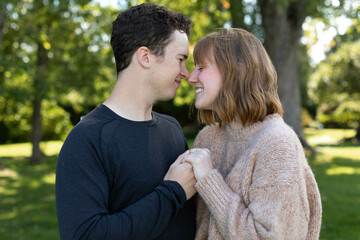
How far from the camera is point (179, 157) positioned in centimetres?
211

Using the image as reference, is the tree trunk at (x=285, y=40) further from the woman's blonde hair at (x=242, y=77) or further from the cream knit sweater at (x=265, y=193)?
the cream knit sweater at (x=265, y=193)

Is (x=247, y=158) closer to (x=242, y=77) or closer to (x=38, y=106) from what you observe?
(x=242, y=77)

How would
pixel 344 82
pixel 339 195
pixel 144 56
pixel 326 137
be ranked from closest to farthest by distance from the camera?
1. pixel 144 56
2. pixel 339 195
3. pixel 344 82
4. pixel 326 137

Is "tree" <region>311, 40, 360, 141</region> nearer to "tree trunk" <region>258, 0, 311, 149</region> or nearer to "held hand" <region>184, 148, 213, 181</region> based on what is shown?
"tree trunk" <region>258, 0, 311, 149</region>

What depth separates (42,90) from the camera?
35.2ft

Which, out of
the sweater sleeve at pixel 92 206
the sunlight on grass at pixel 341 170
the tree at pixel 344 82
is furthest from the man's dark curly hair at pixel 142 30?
the tree at pixel 344 82

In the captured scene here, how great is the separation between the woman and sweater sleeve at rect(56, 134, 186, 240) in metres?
0.31

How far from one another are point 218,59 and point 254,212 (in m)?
0.83

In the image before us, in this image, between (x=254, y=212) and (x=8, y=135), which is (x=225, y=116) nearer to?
(x=254, y=212)

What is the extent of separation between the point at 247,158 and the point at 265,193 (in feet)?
0.68

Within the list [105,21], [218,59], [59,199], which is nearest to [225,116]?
[218,59]

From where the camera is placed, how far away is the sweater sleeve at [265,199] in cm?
182

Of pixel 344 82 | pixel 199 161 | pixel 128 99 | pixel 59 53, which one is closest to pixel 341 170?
pixel 59 53

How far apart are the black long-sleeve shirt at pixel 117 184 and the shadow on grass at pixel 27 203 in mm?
4639
